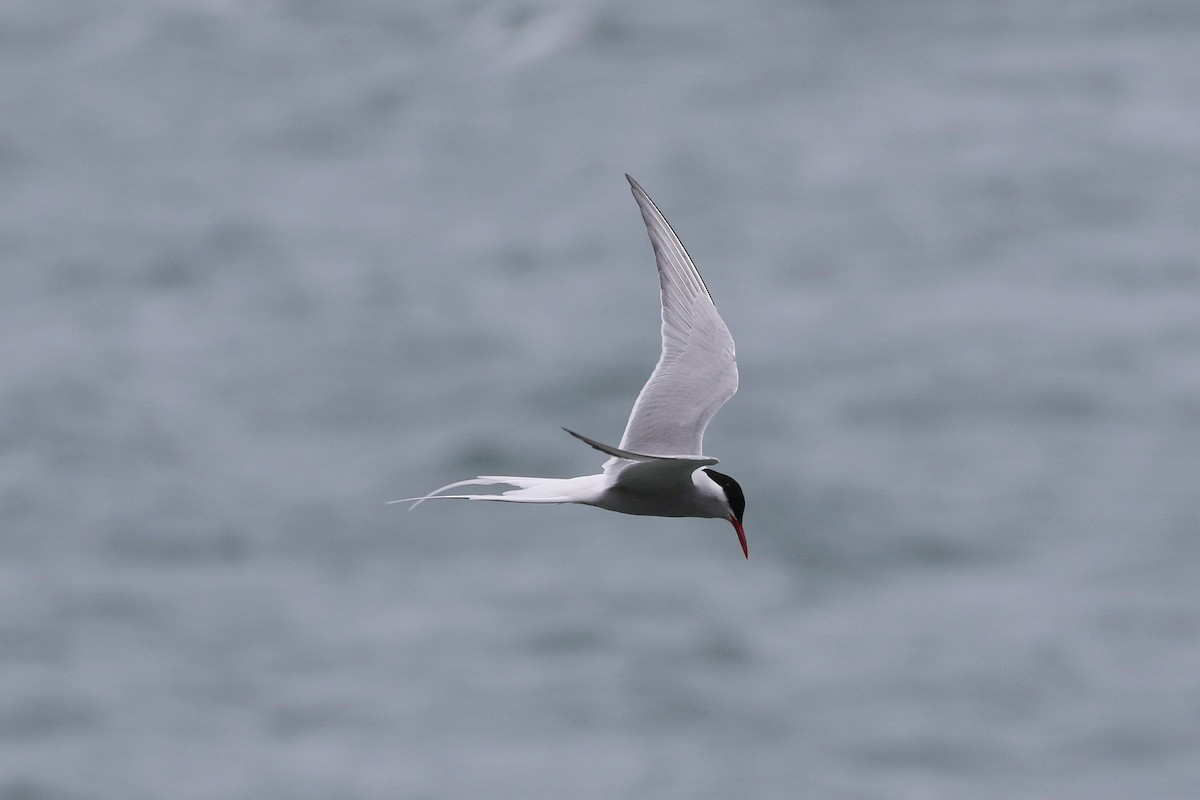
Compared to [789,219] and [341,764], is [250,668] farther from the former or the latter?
[789,219]

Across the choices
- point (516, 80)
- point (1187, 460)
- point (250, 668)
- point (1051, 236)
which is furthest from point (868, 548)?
point (516, 80)

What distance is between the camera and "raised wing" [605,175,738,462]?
9.82 m

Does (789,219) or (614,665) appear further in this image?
(789,219)

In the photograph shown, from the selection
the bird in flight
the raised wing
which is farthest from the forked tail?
the raised wing

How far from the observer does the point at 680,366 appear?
10227mm

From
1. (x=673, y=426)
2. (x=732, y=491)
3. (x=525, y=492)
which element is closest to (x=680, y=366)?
(x=673, y=426)

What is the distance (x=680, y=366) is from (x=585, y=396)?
39.9 metres

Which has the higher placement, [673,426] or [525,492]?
[673,426]

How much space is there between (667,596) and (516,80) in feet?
75.6

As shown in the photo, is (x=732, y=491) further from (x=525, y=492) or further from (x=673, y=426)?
(x=525, y=492)

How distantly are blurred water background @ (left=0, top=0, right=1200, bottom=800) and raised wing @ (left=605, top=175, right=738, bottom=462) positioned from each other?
32.9 metres

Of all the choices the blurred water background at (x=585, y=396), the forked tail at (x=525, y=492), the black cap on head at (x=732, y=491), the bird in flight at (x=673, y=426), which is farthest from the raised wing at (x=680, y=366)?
the blurred water background at (x=585, y=396)

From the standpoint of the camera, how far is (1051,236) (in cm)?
5528

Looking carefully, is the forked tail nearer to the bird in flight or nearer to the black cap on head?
the bird in flight
